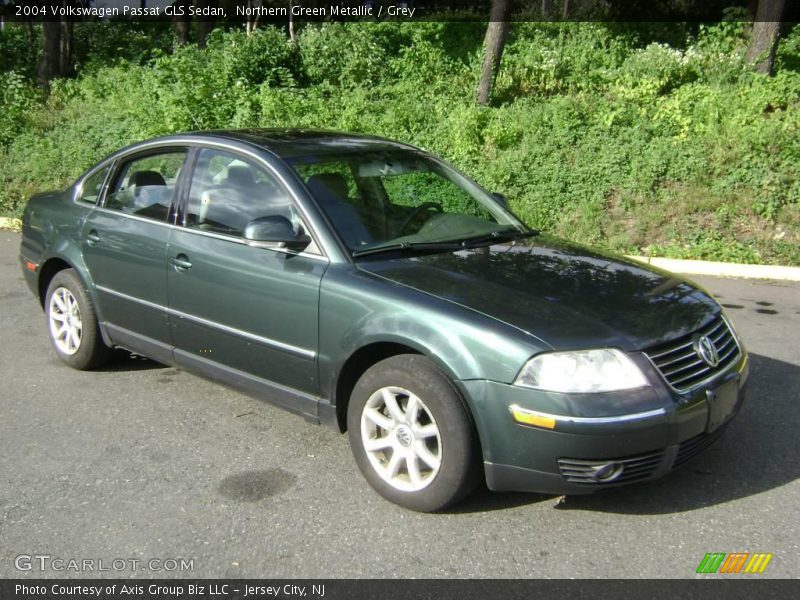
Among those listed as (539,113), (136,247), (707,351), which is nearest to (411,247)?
(707,351)

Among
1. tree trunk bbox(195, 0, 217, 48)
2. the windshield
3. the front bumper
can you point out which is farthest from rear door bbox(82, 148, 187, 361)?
tree trunk bbox(195, 0, 217, 48)

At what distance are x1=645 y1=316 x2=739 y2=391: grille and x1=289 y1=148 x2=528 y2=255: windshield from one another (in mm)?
1304

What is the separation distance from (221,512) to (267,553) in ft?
1.45

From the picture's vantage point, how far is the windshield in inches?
167

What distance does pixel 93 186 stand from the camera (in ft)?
18.3

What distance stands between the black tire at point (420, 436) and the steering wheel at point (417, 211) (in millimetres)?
908

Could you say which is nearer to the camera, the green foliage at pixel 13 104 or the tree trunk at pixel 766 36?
the tree trunk at pixel 766 36

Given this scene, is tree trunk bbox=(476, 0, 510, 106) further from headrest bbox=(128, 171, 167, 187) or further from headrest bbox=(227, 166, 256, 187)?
headrest bbox=(227, 166, 256, 187)

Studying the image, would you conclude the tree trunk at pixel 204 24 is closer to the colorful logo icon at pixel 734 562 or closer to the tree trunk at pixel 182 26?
the tree trunk at pixel 182 26

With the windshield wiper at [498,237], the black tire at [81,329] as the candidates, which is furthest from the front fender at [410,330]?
the black tire at [81,329]

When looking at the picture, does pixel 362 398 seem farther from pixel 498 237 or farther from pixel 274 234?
pixel 498 237

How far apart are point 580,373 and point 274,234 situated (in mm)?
1638

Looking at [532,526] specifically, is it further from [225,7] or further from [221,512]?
[225,7]

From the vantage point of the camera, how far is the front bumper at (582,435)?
128 inches
